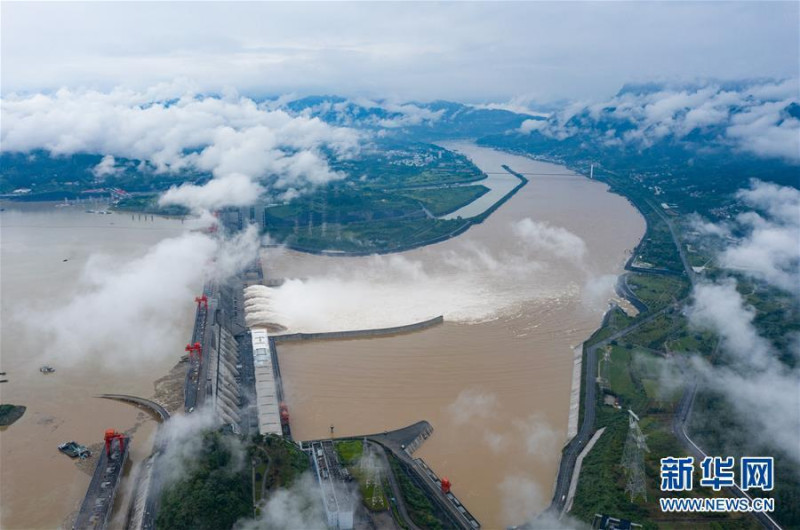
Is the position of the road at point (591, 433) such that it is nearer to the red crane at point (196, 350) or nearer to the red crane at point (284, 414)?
the red crane at point (284, 414)

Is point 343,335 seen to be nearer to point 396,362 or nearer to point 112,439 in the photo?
point 396,362

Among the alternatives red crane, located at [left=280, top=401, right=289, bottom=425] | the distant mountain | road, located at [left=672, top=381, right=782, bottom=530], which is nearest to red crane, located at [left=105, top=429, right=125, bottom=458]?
red crane, located at [left=280, top=401, right=289, bottom=425]

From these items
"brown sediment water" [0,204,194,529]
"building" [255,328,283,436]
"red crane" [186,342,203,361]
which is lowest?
"brown sediment water" [0,204,194,529]

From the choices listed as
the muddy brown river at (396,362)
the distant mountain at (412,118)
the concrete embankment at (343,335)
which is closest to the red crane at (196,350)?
the muddy brown river at (396,362)

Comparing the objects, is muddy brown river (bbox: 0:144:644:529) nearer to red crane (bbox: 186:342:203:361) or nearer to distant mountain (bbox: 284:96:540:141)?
red crane (bbox: 186:342:203:361)

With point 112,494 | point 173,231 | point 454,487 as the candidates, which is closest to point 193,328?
point 112,494

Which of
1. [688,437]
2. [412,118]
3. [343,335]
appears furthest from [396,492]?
[412,118]

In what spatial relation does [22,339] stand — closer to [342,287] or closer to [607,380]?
[342,287]
